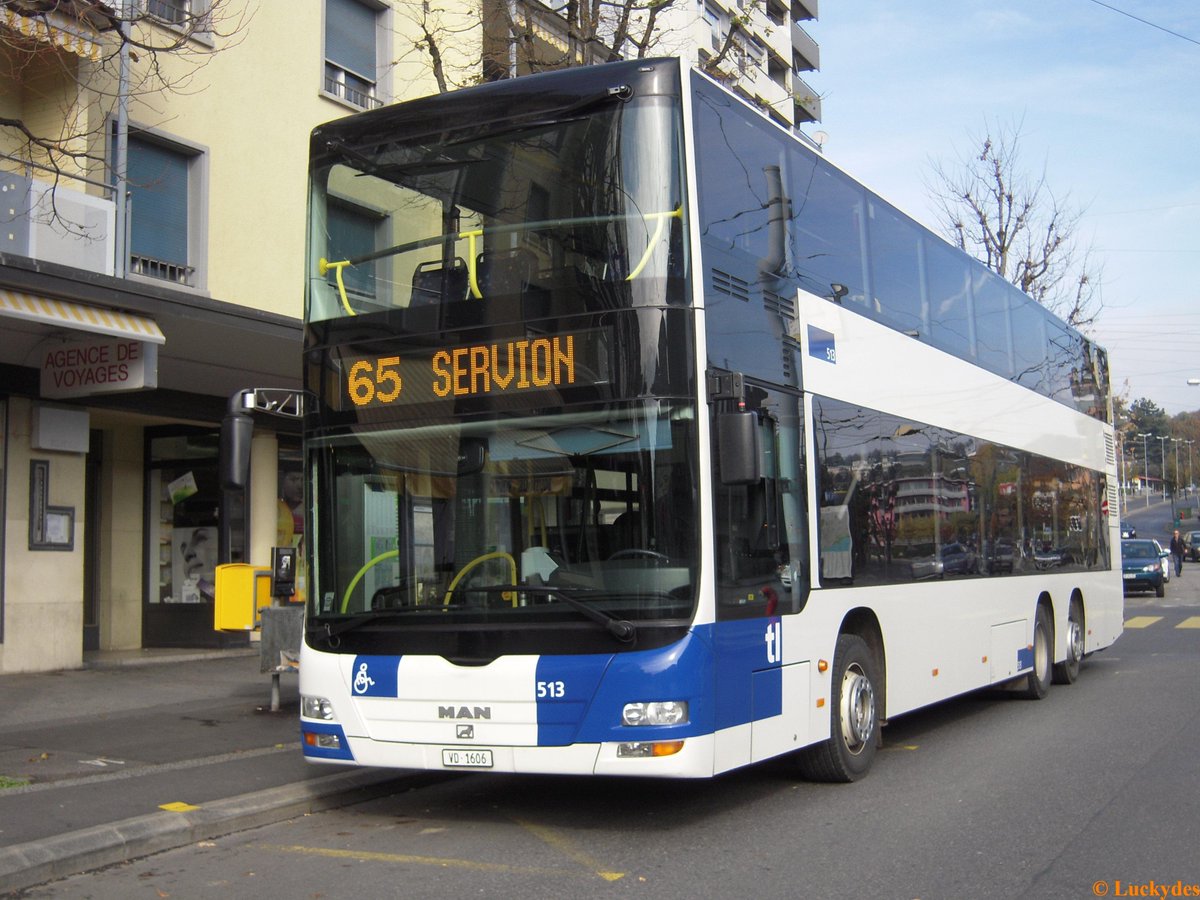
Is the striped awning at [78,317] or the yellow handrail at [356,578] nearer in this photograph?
the yellow handrail at [356,578]

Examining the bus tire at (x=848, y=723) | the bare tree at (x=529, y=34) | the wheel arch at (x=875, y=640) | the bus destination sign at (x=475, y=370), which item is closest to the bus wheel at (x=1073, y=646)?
the wheel arch at (x=875, y=640)

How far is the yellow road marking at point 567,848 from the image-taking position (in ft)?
20.4

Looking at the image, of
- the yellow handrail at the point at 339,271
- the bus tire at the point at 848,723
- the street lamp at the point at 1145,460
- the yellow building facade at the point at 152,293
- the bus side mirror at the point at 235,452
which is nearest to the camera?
the bus side mirror at the point at 235,452

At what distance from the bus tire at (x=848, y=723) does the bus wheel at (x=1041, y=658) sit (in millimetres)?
4855

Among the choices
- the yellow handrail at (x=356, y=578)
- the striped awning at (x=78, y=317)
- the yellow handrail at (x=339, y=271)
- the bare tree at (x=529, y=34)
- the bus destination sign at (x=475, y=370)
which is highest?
the bare tree at (x=529, y=34)

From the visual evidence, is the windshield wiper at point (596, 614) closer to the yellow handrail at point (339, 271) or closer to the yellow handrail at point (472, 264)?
the yellow handrail at point (472, 264)

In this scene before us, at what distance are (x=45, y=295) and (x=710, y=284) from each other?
25.1 feet

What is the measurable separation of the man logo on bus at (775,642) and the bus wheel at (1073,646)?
7.61 m

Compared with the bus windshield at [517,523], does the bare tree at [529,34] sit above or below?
above

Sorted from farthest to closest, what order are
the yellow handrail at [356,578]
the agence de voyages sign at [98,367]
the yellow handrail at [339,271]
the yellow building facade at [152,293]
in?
the agence de voyages sign at [98,367] < the yellow building facade at [152,293] < the yellow handrail at [339,271] < the yellow handrail at [356,578]

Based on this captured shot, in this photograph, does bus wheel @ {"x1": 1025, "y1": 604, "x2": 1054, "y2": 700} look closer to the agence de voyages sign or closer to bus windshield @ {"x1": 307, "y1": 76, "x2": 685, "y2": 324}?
bus windshield @ {"x1": 307, "y1": 76, "x2": 685, "y2": 324}

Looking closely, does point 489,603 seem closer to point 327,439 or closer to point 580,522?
point 580,522

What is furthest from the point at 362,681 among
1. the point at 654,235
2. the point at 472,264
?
the point at 654,235

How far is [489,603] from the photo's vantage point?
22.9ft
